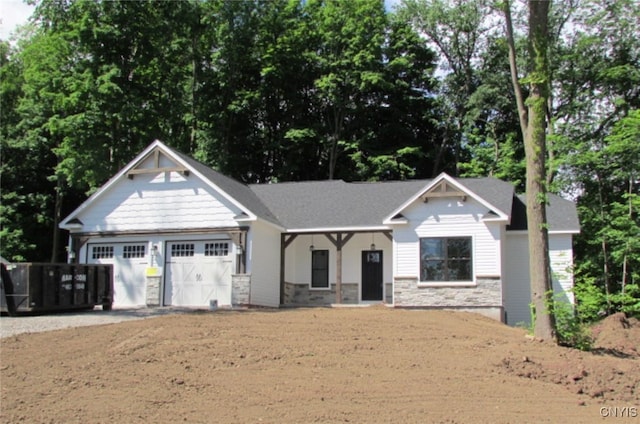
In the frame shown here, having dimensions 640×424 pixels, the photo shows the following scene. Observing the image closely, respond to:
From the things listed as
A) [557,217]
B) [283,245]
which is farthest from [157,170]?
[557,217]

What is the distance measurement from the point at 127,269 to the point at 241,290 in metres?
4.67

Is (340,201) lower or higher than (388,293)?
higher

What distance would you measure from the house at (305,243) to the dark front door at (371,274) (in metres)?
0.04

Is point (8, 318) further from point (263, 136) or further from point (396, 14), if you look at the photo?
point (396, 14)

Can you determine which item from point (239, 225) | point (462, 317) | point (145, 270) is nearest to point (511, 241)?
point (462, 317)

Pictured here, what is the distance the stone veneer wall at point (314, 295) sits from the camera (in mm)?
23219

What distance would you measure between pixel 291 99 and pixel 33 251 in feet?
55.8

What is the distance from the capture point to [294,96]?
39.2 metres

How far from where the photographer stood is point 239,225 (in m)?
21.2

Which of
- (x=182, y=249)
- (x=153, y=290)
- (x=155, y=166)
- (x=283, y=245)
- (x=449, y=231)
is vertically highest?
(x=155, y=166)

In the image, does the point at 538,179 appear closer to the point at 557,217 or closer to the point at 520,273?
the point at 557,217

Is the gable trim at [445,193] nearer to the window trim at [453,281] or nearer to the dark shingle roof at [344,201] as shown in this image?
the dark shingle roof at [344,201]

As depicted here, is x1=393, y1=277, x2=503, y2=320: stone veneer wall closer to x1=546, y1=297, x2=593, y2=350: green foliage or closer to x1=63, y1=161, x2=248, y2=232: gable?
x1=63, y1=161, x2=248, y2=232: gable

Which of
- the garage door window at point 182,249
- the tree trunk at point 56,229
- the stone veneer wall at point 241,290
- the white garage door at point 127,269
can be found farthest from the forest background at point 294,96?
the stone veneer wall at point 241,290
